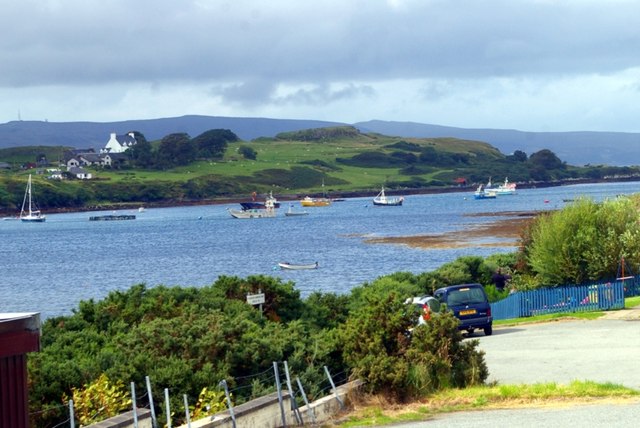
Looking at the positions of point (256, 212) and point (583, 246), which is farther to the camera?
point (256, 212)

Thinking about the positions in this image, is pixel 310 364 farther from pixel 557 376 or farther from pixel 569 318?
pixel 569 318

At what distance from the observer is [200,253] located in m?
104

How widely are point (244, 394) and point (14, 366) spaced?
7890 mm

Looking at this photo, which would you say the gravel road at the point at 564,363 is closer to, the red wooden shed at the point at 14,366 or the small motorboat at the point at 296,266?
the red wooden shed at the point at 14,366

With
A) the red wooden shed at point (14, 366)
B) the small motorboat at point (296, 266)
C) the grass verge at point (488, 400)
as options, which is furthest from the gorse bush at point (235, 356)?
the small motorboat at point (296, 266)

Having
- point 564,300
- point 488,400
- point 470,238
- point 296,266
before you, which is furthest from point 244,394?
point 470,238

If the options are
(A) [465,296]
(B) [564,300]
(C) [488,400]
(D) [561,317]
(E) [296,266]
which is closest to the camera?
(C) [488,400]

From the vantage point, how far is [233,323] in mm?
20578

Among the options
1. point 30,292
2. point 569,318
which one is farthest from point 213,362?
point 30,292

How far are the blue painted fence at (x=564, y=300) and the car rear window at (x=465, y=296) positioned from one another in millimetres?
6975

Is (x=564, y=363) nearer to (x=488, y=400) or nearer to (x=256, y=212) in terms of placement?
(x=488, y=400)

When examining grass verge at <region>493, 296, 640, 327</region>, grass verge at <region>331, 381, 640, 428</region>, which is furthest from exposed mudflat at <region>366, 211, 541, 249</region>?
grass verge at <region>331, 381, 640, 428</region>

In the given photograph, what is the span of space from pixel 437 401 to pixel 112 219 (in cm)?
18264

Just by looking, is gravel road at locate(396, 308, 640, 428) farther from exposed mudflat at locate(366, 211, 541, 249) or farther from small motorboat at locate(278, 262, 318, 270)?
exposed mudflat at locate(366, 211, 541, 249)
